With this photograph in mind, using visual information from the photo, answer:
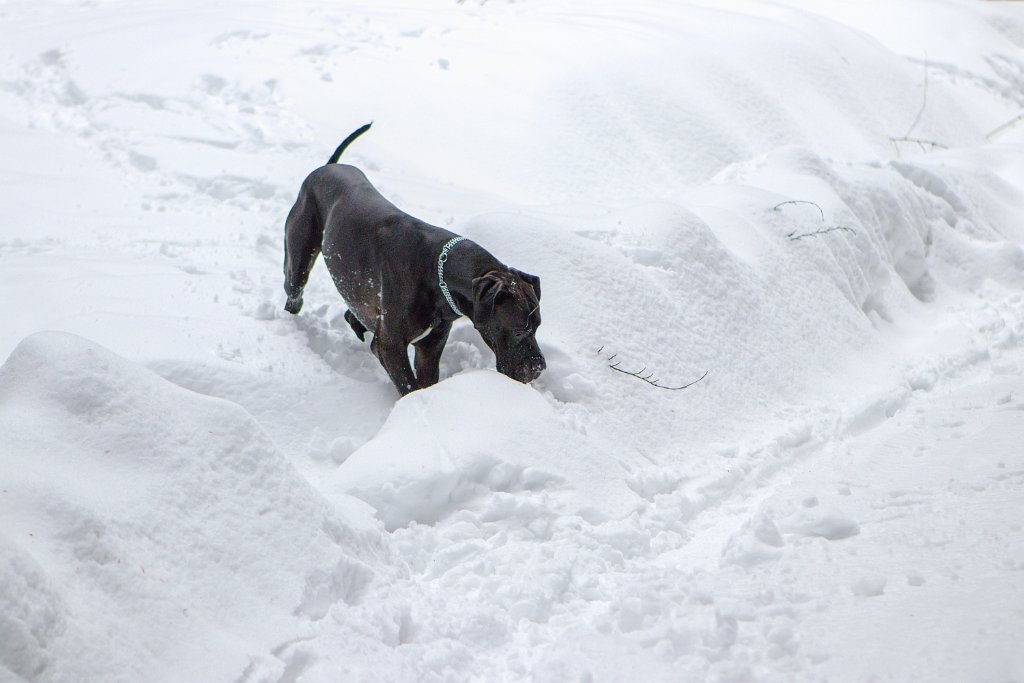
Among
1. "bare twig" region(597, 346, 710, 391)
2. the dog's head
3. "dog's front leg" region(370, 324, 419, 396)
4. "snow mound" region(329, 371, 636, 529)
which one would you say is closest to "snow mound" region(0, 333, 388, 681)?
"snow mound" region(329, 371, 636, 529)

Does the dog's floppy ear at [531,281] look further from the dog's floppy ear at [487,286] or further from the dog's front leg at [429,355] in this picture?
the dog's front leg at [429,355]

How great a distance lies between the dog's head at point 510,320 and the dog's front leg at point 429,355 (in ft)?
1.34

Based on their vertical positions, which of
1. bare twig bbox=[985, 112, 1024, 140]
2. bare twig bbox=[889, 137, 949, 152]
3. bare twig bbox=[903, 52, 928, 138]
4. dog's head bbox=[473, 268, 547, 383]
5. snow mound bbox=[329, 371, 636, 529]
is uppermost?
dog's head bbox=[473, 268, 547, 383]

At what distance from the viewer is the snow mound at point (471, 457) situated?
3143 millimetres

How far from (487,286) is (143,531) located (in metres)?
1.75

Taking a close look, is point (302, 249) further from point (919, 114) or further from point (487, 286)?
point (919, 114)

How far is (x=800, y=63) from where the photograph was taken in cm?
930

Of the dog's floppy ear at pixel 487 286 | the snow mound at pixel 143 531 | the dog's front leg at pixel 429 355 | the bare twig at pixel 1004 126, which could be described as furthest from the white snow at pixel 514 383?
the bare twig at pixel 1004 126

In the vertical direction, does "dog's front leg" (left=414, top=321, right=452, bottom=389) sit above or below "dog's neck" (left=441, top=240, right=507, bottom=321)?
below

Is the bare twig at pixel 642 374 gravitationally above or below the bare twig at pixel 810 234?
below

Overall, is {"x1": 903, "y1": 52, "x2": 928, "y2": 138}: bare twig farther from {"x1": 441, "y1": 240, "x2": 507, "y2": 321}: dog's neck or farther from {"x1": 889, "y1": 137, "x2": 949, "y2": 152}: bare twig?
{"x1": 441, "y1": 240, "x2": 507, "y2": 321}: dog's neck

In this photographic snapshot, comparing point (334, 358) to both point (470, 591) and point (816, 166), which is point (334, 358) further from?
point (816, 166)

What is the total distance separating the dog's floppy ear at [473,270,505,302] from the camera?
3643 mm

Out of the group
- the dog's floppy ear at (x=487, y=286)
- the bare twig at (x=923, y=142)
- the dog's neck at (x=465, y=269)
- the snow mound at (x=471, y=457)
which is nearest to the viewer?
the snow mound at (x=471, y=457)
